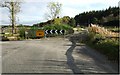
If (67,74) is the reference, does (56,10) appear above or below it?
above

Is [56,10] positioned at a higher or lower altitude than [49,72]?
higher

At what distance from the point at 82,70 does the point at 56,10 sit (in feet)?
185

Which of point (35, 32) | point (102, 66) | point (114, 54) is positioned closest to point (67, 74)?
point (102, 66)

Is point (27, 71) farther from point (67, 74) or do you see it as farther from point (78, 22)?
point (78, 22)

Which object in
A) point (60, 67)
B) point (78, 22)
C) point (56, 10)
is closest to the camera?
point (60, 67)

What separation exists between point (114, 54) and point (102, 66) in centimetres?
217

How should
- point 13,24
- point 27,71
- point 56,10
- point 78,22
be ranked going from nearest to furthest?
point 27,71 → point 13,24 → point 56,10 → point 78,22

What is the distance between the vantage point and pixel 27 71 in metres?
11.4

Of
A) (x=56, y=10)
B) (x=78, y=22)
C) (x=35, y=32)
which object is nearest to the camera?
(x=35, y=32)

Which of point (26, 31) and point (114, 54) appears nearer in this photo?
point (114, 54)

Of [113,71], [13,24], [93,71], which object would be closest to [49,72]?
[93,71]

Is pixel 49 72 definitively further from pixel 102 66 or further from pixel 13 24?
pixel 13 24

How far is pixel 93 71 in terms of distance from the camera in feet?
37.6

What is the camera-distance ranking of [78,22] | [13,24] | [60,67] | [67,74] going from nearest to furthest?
1. [67,74]
2. [60,67]
3. [13,24]
4. [78,22]
